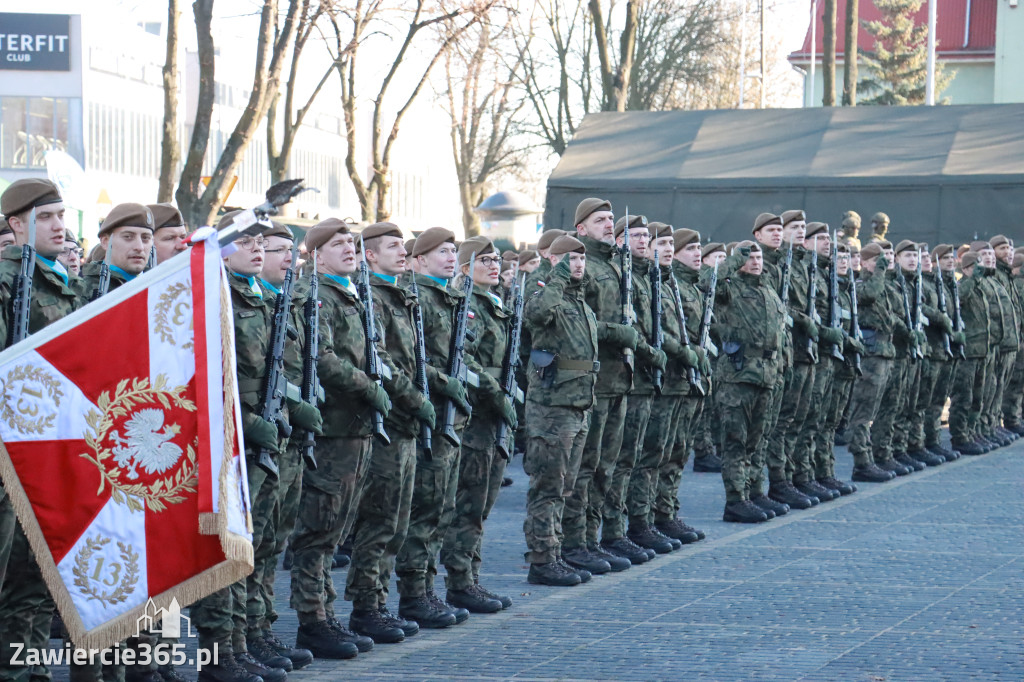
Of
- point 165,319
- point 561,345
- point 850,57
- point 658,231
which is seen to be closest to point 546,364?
point 561,345

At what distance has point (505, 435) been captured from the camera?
883cm

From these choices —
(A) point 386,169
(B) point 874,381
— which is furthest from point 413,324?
(A) point 386,169

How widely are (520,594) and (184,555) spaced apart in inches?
145

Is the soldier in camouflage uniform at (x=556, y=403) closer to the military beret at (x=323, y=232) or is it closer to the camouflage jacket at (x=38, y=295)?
the military beret at (x=323, y=232)

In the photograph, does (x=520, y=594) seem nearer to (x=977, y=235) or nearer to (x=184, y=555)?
(x=184, y=555)

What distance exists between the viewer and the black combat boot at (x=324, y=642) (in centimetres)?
738

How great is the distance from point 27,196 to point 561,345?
151 inches

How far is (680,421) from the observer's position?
10969 mm

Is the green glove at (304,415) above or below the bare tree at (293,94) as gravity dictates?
below

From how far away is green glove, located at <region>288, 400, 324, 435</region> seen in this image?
6.91m

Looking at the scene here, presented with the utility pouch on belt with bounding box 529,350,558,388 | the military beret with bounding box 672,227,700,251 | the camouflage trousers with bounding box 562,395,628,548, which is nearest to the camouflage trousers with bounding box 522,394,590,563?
the utility pouch on belt with bounding box 529,350,558,388

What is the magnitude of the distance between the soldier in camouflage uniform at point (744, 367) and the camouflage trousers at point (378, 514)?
445cm

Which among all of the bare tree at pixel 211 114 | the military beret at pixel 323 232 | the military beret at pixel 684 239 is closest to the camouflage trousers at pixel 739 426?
the military beret at pixel 684 239

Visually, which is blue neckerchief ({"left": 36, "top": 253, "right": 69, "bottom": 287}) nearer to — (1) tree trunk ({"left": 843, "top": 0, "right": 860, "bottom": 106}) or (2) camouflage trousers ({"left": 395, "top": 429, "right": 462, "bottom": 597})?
(2) camouflage trousers ({"left": 395, "top": 429, "right": 462, "bottom": 597})
